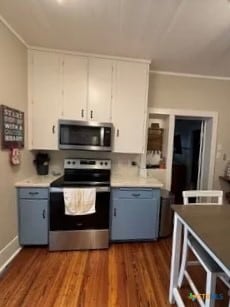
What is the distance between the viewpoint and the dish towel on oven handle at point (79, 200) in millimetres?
2371

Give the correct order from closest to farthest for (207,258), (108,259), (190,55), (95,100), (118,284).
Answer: (207,258) < (118,284) < (108,259) < (190,55) < (95,100)

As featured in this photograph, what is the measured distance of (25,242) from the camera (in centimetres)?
245

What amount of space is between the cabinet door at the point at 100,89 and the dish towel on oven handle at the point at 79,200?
3.36 ft

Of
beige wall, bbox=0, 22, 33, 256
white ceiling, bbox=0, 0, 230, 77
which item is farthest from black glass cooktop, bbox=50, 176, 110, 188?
white ceiling, bbox=0, 0, 230, 77

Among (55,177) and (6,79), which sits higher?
(6,79)

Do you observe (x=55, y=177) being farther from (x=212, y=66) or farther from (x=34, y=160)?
(x=212, y=66)

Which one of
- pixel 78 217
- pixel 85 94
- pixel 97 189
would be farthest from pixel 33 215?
pixel 85 94

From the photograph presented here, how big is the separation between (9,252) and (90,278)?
0.99 metres

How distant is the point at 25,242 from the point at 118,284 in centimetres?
129

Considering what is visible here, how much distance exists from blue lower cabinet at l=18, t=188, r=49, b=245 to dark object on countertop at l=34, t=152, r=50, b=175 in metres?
0.49

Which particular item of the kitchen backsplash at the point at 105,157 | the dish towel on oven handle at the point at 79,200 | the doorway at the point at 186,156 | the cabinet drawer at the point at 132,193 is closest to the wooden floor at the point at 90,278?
the dish towel on oven handle at the point at 79,200

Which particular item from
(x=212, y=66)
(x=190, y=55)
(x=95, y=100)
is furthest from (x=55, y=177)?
(x=212, y=66)

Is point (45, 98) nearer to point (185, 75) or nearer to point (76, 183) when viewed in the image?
point (76, 183)

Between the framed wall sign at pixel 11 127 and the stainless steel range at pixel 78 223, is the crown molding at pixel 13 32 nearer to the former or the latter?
the framed wall sign at pixel 11 127
